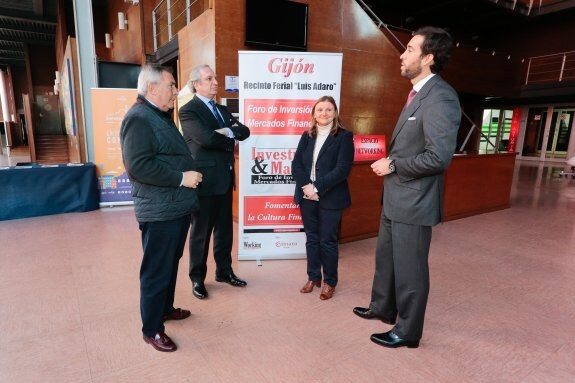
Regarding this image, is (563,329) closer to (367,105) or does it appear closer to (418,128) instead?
(418,128)

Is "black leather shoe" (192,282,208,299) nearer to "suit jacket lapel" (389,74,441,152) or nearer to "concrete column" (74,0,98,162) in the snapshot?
"suit jacket lapel" (389,74,441,152)

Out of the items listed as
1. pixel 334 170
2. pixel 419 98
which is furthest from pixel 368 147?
pixel 419 98

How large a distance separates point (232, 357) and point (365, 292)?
51.5 inches

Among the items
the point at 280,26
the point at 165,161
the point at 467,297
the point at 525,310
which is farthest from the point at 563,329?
the point at 280,26

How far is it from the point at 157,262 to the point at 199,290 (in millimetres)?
850

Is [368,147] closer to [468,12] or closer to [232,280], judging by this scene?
[232,280]

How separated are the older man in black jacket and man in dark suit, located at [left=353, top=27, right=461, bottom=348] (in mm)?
1138

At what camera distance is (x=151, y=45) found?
7.88m

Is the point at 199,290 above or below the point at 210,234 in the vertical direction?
below

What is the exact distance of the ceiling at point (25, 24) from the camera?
11.7m

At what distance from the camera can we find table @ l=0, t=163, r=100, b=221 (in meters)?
4.48

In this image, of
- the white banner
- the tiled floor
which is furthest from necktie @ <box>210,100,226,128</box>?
the tiled floor

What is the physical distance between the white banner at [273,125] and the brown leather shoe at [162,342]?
4.65 ft

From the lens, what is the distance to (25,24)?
13.5m
